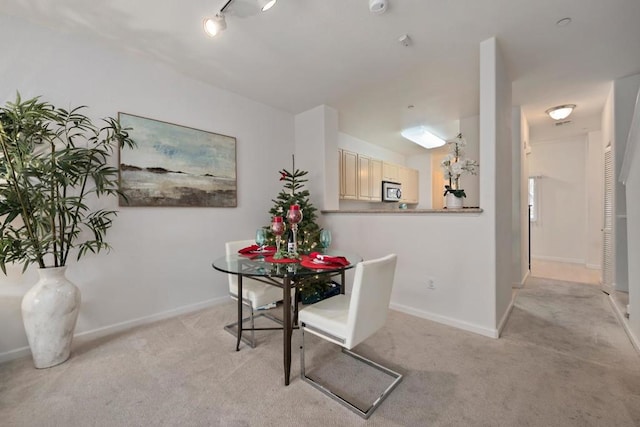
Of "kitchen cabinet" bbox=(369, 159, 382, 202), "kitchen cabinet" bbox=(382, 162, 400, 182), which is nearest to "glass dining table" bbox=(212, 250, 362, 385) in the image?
"kitchen cabinet" bbox=(369, 159, 382, 202)

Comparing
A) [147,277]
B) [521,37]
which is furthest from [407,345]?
[521,37]

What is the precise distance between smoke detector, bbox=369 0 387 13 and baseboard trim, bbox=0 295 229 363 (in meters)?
3.25

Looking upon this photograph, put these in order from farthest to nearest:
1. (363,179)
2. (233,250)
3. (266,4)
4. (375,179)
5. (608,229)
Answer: (375,179), (363,179), (608,229), (233,250), (266,4)

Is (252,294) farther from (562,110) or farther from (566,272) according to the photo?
(566,272)

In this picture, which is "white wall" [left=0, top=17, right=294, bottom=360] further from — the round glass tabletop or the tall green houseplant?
the round glass tabletop

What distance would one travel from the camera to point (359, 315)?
1.42 m

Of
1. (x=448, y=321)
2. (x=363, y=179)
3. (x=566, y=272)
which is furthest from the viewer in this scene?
(x=363, y=179)

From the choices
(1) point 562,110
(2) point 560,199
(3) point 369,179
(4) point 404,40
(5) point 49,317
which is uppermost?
(4) point 404,40

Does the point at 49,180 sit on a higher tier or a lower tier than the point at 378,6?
lower

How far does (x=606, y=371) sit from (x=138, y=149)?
4.18 m

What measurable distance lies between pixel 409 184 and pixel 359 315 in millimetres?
5375

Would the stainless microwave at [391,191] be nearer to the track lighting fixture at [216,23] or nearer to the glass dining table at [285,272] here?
the glass dining table at [285,272]

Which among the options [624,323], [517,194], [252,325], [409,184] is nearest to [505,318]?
[624,323]

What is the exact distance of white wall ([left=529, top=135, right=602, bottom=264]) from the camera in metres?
5.23
